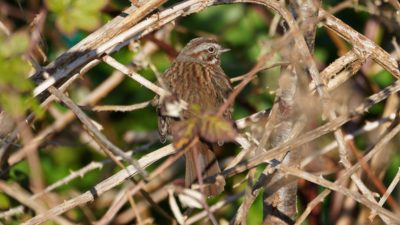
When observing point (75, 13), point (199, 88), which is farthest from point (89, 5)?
point (199, 88)

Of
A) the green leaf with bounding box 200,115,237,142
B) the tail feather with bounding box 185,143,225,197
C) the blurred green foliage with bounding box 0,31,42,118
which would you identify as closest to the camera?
the blurred green foliage with bounding box 0,31,42,118

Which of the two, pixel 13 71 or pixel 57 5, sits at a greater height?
pixel 57 5

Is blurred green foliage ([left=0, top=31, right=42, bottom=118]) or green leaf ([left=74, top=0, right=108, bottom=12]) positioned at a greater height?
green leaf ([left=74, top=0, right=108, bottom=12])

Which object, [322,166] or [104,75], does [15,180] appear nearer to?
[104,75]

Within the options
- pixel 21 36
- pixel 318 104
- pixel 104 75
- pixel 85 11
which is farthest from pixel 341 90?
pixel 104 75

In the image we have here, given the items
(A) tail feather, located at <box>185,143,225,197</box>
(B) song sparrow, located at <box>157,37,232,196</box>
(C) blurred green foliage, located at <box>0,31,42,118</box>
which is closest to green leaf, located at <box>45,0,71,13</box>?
(C) blurred green foliage, located at <box>0,31,42,118</box>

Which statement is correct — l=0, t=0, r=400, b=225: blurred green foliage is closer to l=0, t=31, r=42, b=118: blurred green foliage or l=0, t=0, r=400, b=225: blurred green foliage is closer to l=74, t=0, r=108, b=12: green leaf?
l=74, t=0, r=108, b=12: green leaf

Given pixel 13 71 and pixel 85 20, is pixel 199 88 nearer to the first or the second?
pixel 85 20

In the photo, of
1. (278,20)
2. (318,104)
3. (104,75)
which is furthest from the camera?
(104,75)
